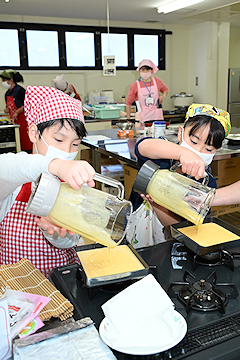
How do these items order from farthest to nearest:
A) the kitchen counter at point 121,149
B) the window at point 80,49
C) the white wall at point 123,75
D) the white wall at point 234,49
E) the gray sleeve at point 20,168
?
1. the white wall at point 234,49
2. the window at point 80,49
3. the white wall at point 123,75
4. the kitchen counter at point 121,149
5. the gray sleeve at point 20,168

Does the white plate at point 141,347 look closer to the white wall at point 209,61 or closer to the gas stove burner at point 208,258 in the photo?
the gas stove burner at point 208,258

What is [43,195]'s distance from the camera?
741 mm

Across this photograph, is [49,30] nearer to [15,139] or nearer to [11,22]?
[11,22]

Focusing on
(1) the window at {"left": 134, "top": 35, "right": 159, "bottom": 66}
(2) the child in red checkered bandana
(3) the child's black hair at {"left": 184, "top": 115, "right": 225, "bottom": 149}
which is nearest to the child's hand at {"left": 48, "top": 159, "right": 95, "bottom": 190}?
(2) the child in red checkered bandana

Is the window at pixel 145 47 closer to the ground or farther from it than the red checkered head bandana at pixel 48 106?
farther from it

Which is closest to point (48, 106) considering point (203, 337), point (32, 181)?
point (32, 181)

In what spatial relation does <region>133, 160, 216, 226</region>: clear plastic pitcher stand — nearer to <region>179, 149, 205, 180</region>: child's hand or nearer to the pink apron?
<region>179, 149, 205, 180</region>: child's hand

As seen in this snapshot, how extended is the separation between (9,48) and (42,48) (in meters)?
0.59

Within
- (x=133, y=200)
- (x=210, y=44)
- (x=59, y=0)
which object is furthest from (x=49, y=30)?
(x=133, y=200)

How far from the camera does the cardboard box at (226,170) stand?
2884mm

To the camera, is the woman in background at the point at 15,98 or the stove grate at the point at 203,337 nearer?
the stove grate at the point at 203,337

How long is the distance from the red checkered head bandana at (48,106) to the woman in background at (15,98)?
13.3ft

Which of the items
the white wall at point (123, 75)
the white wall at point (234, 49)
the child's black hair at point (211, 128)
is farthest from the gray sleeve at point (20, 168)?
the white wall at point (234, 49)

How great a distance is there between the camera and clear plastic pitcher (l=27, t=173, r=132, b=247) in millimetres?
749
